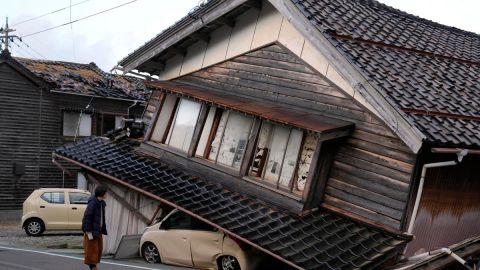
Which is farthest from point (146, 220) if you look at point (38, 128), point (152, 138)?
point (38, 128)

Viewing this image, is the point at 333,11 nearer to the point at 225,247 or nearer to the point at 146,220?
the point at 225,247

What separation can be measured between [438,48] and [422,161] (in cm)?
506

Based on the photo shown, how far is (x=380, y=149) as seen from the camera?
11227mm

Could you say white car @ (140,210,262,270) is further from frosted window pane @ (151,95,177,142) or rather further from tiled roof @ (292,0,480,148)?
tiled roof @ (292,0,480,148)

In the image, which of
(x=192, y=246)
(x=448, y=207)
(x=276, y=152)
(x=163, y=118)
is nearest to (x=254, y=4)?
(x=276, y=152)

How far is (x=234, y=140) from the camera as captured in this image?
45.1 feet

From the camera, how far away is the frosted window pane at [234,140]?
13.5 m

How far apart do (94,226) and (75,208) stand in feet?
47.5

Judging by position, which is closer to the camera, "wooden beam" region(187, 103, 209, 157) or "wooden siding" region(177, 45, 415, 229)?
"wooden siding" region(177, 45, 415, 229)

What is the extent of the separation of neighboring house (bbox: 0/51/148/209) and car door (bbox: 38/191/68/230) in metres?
7.27

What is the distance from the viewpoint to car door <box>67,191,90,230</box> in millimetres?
23906

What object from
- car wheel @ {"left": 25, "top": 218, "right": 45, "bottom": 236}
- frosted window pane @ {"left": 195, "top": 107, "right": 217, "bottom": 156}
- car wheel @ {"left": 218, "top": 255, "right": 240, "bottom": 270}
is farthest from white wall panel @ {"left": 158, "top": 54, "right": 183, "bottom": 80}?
car wheel @ {"left": 25, "top": 218, "right": 45, "bottom": 236}

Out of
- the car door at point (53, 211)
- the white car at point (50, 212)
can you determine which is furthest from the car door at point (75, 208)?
the car door at point (53, 211)

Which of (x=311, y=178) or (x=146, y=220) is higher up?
(x=311, y=178)
